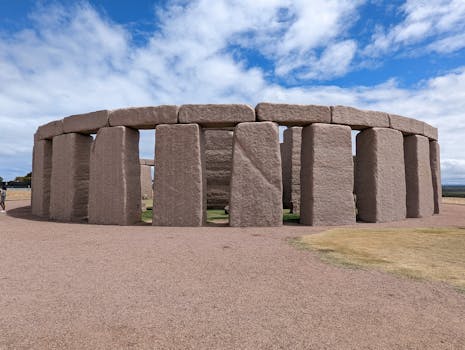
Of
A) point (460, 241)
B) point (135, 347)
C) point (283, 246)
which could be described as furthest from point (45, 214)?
point (460, 241)

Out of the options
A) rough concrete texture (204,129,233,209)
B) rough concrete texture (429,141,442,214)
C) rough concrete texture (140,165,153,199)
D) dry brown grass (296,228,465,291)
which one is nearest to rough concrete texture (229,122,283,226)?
dry brown grass (296,228,465,291)

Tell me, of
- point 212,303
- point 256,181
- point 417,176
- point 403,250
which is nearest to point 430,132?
point 417,176

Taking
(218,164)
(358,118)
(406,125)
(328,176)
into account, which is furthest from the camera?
(218,164)

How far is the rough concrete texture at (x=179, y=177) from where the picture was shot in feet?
20.2

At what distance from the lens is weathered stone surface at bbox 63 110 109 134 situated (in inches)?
267

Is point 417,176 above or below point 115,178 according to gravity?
above

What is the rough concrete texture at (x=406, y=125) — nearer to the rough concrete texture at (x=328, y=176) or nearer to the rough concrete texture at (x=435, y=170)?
the rough concrete texture at (x=435, y=170)

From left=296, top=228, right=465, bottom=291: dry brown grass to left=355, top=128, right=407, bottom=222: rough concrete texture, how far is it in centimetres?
145

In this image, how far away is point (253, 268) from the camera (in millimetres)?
3168

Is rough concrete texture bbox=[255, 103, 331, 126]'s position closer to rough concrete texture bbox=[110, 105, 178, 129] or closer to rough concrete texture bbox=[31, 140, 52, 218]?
rough concrete texture bbox=[110, 105, 178, 129]

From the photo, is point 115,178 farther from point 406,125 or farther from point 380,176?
point 406,125

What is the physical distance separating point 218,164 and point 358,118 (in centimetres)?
456

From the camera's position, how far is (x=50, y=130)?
7961 millimetres

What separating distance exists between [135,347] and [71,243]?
325cm
